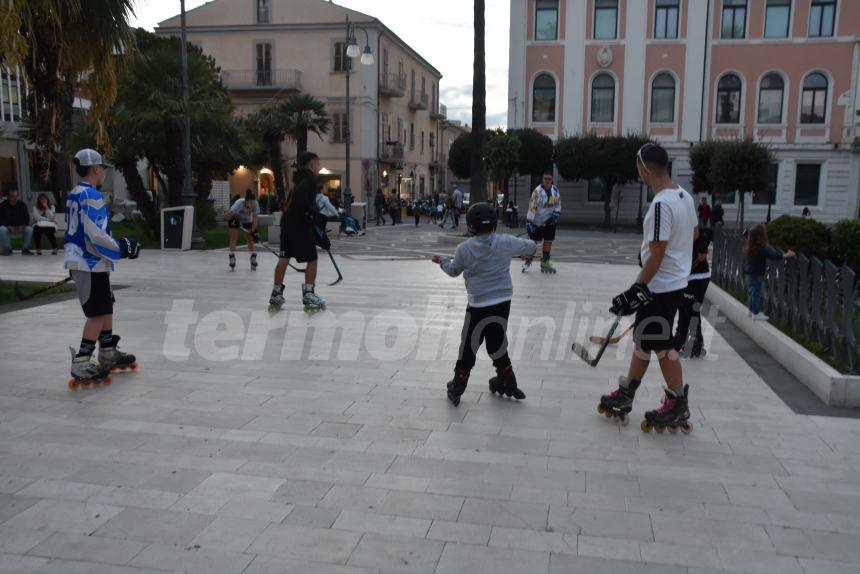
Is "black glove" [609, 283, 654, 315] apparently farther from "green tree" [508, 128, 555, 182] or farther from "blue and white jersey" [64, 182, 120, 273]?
"green tree" [508, 128, 555, 182]

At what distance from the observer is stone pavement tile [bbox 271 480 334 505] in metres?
3.86

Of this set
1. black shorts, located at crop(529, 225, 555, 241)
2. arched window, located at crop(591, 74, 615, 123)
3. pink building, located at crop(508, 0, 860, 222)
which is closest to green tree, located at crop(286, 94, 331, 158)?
pink building, located at crop(508, 0, 860, 222)

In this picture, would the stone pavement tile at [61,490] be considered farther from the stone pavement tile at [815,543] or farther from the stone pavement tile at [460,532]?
the stone pavement tile at [815,543]

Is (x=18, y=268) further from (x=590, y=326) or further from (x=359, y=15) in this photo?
(x=359, y=15)

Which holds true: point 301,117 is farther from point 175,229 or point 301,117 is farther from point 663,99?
point 175,229

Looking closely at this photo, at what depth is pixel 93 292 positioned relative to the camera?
19.2 ft

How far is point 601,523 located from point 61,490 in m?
2.91

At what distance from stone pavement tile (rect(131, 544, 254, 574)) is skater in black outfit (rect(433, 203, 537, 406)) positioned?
259 centimetres

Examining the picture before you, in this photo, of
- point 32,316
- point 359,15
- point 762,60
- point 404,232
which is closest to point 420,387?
point 32,316

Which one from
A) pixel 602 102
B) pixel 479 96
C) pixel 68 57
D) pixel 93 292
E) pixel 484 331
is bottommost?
pixel 484 331

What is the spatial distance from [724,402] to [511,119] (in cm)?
3343

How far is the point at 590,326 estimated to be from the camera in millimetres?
8875

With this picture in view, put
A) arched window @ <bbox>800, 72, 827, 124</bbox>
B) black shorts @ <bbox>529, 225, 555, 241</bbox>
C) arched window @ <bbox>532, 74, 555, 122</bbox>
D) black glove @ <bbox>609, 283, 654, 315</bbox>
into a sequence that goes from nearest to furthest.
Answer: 1. black glove @ <bbox>609, 283, 654, 315</bbox>
2. black shorts @ <bbox>529, 225, 555, 241</bbox>
3. arched window @ <bbox>800, 72, 827, 124</bbox>
4. arched window @ <bbox>532, 74, 555, 122</bbox>

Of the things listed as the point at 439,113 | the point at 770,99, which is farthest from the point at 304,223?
the point at 439,113
